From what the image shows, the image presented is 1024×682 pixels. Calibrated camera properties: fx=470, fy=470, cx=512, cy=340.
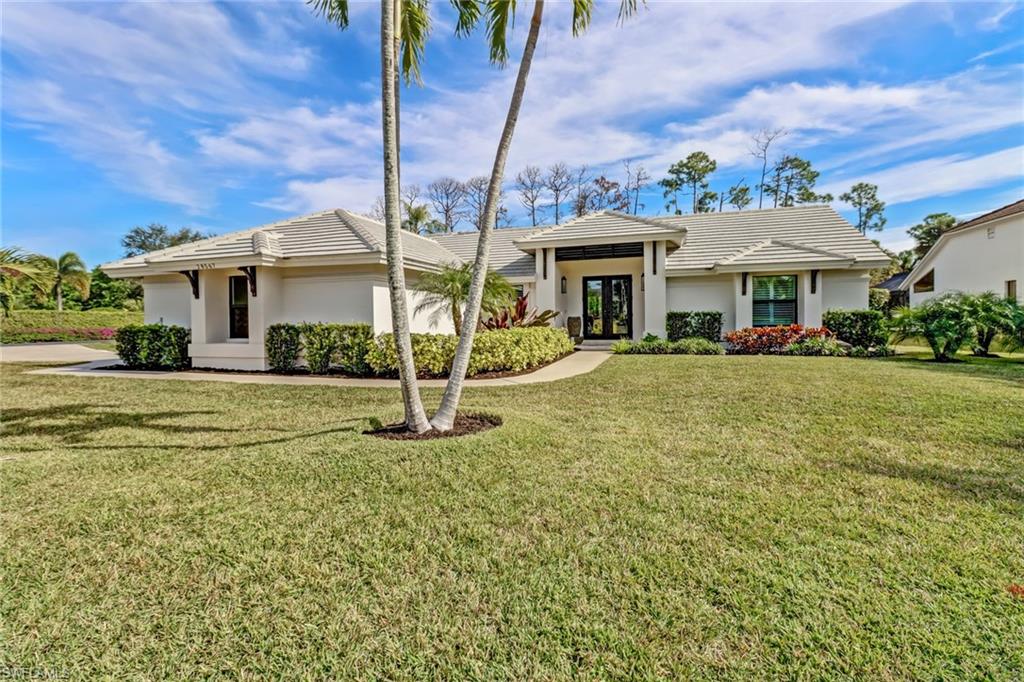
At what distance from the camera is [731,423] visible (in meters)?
6.67

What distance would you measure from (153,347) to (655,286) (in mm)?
15788

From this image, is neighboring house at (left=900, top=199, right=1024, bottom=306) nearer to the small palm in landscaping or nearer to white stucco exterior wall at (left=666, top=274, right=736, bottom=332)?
the small palm in landscaping

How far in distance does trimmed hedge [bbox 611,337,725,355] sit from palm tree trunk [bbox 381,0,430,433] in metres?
10.3

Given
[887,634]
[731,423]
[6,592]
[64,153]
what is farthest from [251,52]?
[887,634]

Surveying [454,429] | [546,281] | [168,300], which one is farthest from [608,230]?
[168,300]

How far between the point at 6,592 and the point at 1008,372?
618 inches

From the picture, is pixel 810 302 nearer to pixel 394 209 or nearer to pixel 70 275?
pixel 394 209

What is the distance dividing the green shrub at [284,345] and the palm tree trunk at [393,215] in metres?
7.92

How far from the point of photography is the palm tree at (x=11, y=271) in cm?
1262

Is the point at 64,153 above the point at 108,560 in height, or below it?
above

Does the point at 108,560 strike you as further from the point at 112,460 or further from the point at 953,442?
the point at 953,442

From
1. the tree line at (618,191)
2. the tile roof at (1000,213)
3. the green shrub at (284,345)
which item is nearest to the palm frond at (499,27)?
the green shrub at (284,345)

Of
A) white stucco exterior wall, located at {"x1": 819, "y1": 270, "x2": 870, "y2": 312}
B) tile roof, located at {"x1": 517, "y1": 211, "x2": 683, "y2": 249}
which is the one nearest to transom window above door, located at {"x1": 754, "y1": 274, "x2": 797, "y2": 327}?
white stucco exterior wall, located at {"x1": 819, "y1": 270, "x2": 870, "y2": 312}

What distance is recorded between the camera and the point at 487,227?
6203mm
